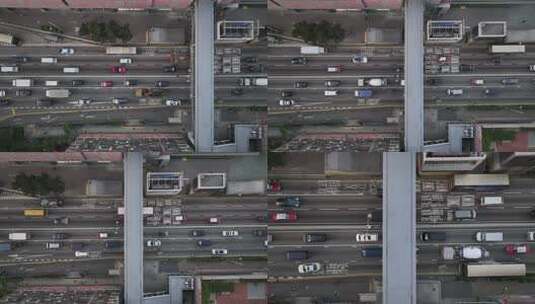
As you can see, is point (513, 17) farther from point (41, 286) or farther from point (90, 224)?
point (41, 286)

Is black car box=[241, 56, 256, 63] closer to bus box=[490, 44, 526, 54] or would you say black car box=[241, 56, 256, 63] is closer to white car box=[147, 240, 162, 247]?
white car box=[147, 240, 162, 247]

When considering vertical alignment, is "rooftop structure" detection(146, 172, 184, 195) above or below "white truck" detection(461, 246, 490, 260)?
above

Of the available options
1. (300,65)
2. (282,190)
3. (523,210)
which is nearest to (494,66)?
(523,210)

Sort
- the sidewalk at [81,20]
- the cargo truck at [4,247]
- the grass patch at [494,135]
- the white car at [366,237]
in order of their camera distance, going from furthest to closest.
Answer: the grass patch at [494,135] → the sidewalk at [81,20] → the cargo truck at [4,247] → the white car at [366,237]

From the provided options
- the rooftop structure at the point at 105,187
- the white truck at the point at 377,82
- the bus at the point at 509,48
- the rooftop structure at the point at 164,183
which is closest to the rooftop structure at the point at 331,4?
the white truck at the point at 377,82

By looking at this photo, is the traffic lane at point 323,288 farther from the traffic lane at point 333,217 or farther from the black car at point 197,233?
the black car at point 197,233

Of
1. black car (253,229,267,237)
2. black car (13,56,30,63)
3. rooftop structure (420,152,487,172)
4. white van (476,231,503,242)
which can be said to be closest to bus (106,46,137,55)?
black car (13,56,30,63)

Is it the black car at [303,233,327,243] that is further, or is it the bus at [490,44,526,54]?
the bus at [490,44,526,54]
